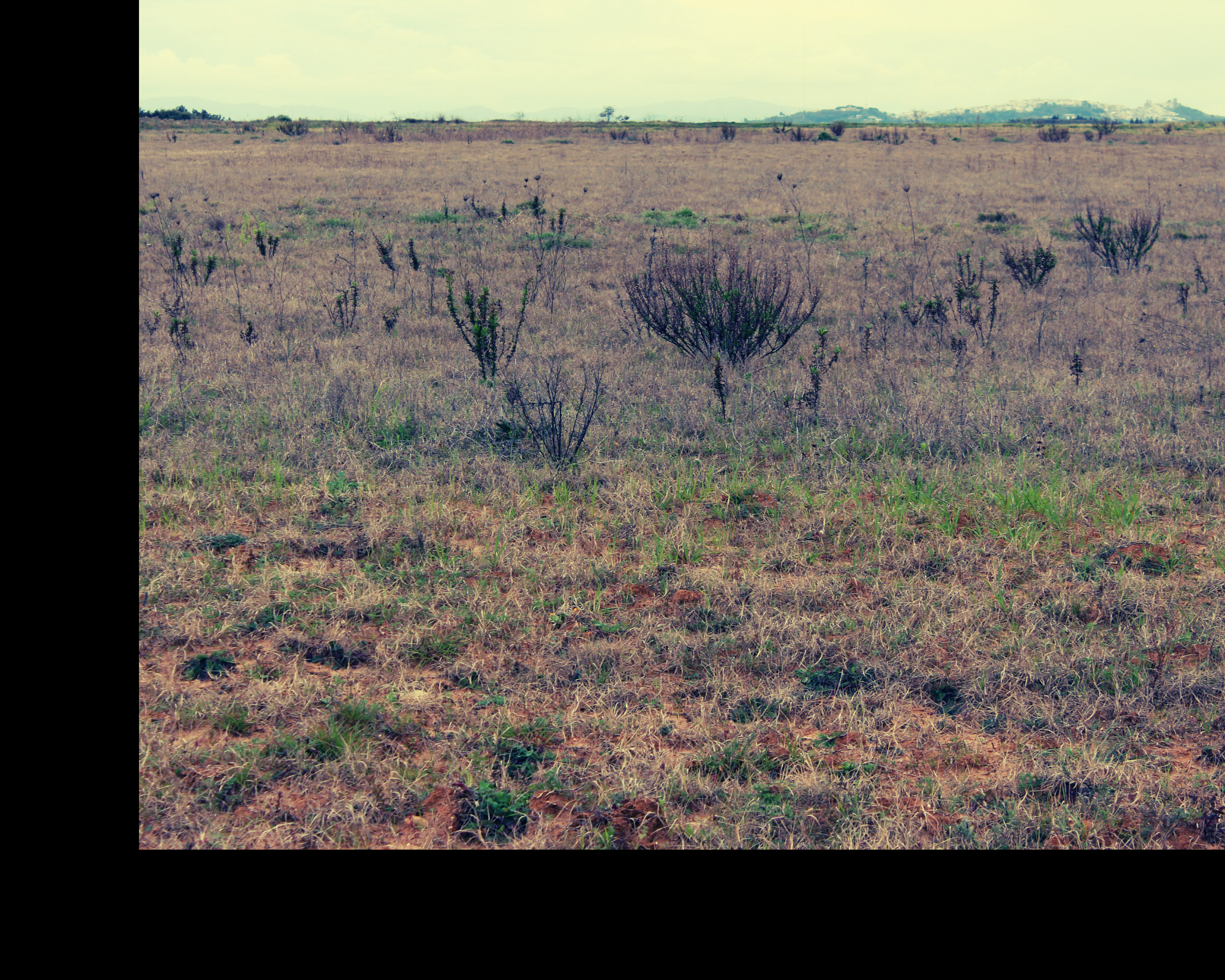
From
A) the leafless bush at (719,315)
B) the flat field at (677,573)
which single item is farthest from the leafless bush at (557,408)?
the leafless bush at (719,315)

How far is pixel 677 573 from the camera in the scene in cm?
411

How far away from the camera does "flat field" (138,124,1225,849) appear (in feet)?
8.67

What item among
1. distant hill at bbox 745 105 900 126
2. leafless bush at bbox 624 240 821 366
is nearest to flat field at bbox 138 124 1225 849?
leafless bush at bbox 624 240 821 366

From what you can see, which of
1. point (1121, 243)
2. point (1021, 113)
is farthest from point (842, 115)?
point (1121, 243)

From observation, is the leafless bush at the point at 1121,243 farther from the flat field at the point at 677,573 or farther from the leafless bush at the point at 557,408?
the leafless bush at the point at 557,408

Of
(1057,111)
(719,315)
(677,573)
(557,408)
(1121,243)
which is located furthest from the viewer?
(1057,111)

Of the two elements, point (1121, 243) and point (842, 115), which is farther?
point (842, 115)

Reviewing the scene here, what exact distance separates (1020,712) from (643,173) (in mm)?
20314

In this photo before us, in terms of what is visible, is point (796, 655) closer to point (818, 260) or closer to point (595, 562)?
point (595, 562)

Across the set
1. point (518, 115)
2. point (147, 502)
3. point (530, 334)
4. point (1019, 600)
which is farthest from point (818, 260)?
point (518, 115)

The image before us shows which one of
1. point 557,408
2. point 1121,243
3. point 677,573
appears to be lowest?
point 677,573

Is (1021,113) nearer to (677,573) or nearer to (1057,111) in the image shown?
(1057,111)

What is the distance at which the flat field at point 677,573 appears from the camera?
104 inches

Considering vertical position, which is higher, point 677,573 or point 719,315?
point 719,315
